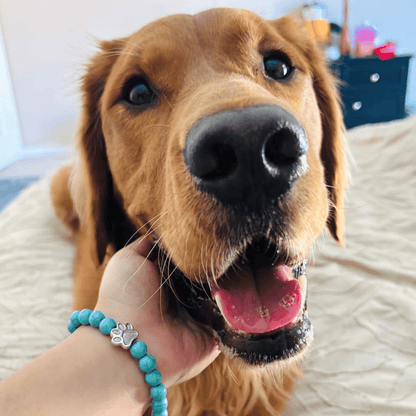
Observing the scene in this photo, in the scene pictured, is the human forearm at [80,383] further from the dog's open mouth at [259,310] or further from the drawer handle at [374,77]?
the drawer handle at [374,77]

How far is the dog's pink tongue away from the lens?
2.84ft

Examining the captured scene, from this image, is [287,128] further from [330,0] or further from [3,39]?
[3,39]

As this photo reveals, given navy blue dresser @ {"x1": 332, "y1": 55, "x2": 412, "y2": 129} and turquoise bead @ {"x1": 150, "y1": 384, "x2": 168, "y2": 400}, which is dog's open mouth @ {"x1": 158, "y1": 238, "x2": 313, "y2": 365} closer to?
turquoise bead @ {"x1": 150, "y1": 384, "x2": 168, "y2": 400}

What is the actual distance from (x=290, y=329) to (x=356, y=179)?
67.4 inches

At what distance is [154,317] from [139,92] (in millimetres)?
679

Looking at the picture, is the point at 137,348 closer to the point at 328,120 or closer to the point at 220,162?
the point at 220,162

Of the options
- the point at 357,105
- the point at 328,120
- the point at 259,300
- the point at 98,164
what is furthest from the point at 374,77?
the point at 259,300

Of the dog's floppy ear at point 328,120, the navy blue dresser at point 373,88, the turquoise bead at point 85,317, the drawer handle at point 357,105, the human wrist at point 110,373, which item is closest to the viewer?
the human wrist at point 110,373

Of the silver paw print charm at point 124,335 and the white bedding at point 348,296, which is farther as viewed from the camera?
the white bedding at point 348,296

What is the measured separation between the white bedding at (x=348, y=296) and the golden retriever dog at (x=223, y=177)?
14 cm

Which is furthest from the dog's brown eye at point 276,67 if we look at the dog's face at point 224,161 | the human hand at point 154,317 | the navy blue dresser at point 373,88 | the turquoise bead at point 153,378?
the navy blue dresser at point 373,88

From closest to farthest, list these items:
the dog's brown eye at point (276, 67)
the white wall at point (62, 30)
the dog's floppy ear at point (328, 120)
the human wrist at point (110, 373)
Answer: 1. the human wrist at point (110, 373)
2. the dog's brown eye at point (276, 67)
3. the dog's floppy ear at point (328, 120)
4. the white wall at point (62, 30)

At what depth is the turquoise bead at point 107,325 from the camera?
0.86 metres

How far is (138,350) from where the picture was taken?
2.81ft
